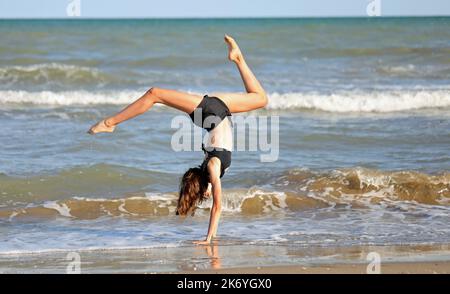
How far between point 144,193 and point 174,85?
12.1 meters

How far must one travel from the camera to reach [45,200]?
1084 centimetres

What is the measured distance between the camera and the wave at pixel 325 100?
18.8 meters

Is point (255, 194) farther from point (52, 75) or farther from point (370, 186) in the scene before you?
point (52, 75)

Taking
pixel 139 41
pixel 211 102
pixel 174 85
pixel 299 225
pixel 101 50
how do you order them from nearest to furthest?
1. pixel 211 102
2. pixel 299 225
3. pixel 174 85
4. pixel 101 50
5. pixel 139 41

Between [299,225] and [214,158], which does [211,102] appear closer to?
[214,158]

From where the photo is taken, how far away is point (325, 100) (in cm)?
1936

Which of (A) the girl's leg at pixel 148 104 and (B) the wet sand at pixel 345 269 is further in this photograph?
(A) the girl's leg at pixel 148 104

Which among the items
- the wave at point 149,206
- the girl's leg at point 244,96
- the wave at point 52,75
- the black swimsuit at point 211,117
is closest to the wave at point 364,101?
the wave at point 52,75

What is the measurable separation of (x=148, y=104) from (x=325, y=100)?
1193 centimetres

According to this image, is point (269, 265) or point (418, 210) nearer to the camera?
point (269, 265)

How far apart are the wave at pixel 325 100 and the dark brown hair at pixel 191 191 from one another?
10.5m

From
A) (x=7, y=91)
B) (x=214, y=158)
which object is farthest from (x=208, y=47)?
(x=214, y=158)

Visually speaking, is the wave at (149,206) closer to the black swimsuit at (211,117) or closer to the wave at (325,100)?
the black swimsuit at (211,117)
